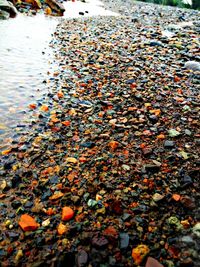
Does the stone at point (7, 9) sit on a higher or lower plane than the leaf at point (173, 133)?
higher

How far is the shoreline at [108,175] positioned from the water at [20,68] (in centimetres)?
41

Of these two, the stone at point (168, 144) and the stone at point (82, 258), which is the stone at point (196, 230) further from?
the stone at point (168, 144)

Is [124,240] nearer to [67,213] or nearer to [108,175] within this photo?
[67,213]

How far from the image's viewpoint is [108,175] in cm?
319

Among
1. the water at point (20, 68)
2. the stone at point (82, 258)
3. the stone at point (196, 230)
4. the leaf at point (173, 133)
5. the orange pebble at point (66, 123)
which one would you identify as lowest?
the stone at point (82, 258)

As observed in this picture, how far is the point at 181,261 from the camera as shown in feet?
7.27

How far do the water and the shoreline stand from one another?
41 cm

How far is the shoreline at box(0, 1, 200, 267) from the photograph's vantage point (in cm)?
236

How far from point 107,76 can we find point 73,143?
2904 mm

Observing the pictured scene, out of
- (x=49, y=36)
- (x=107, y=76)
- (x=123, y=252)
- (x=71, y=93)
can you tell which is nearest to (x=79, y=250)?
(x=123, y=252)

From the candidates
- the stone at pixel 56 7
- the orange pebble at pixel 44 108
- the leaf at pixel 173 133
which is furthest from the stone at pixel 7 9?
the leaf at pixel 173 133

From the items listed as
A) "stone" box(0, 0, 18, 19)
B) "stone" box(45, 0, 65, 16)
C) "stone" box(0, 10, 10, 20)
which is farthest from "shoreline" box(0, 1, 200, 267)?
"stone" box(45, 0, 65, 16)

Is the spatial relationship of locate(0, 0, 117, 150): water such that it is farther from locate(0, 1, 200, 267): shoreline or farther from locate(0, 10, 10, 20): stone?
locate(0, 10, 10, 20): stone

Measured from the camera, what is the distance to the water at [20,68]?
15.5 feet
